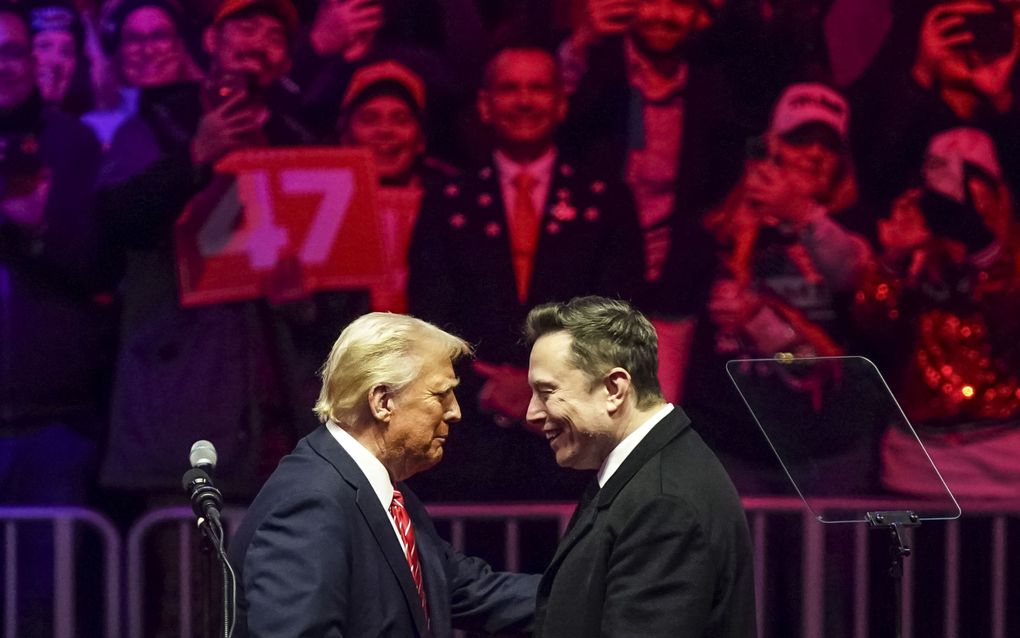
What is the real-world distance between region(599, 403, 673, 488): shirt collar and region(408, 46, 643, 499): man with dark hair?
7.30 ft

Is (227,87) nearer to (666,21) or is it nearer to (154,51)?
(154,51)

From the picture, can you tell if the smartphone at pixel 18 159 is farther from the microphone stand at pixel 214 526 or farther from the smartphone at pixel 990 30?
the smartphone at pixel 990 30

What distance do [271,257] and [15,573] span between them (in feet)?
5.14

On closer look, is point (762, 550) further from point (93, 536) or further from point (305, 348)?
point (93, 536)

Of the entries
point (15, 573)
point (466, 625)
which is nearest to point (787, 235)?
point (466, 625)

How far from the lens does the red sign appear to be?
459cm

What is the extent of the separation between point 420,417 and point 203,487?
1.59ft

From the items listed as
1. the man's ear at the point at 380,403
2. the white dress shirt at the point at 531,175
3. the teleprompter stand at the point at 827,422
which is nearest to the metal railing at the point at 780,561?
the white dress shirt at the point at 531,175

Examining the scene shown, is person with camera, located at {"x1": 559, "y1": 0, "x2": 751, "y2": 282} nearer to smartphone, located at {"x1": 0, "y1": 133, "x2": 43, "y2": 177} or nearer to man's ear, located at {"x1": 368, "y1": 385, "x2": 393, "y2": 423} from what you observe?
smartphone, located at {"x1": 0, "y1": 133, "x2": 43, "y2": 177}

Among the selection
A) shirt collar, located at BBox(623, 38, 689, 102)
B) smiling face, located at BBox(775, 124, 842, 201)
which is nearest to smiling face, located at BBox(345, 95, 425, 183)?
shirt collar, located at BBox(623, 38, 689, 102)

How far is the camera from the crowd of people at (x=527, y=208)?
14.8ft

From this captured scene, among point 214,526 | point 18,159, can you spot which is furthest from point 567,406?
point 18,159

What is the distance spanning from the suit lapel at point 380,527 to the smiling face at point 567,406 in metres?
0.37

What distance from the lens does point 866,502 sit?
11.1 ft
